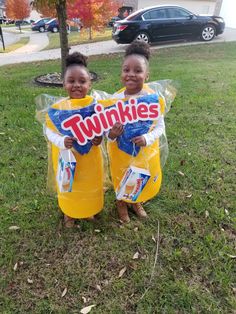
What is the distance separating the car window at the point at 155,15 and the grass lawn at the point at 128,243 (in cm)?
903

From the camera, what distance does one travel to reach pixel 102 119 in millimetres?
2234

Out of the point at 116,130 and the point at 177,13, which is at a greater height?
the point at 116,130

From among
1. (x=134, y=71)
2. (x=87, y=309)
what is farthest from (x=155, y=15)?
(x=87, y=309)

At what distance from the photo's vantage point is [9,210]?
302 cm

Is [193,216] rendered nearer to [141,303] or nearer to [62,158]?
[141,303]

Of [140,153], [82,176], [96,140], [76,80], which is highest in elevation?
[76,80]

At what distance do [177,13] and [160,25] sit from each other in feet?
2.94

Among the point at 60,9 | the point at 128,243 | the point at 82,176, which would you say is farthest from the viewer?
the point at 60,9

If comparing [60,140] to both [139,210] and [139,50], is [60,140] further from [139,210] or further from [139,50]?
[139,210]

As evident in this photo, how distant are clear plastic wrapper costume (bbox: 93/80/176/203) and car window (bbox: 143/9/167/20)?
1047cm

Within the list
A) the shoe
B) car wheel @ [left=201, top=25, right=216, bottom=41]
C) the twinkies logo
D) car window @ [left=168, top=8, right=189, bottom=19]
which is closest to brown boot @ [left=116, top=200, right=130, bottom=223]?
the shoe

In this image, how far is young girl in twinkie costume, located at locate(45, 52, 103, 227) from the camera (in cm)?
227

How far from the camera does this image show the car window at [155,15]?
12.0 meters

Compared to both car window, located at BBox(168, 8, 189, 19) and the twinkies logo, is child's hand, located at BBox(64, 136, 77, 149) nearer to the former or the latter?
the twinkies logo
